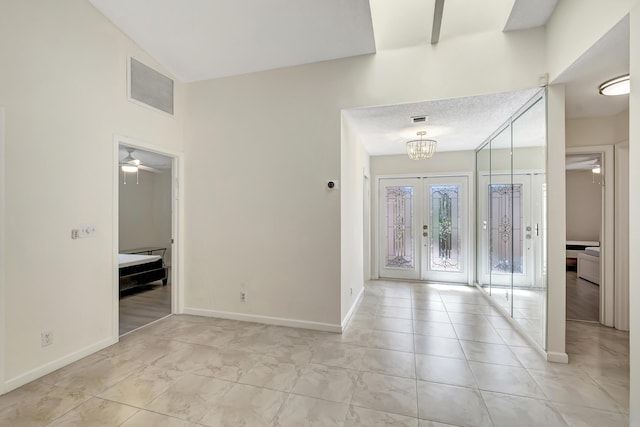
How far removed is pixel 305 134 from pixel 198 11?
157cm

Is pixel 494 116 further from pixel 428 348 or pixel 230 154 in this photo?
pixel 230 154

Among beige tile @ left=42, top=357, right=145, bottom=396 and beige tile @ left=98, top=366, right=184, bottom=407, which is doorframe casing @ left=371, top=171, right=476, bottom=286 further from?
beige tile @ left=42, top=357, right=145, bottom=396

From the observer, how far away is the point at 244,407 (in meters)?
1.98

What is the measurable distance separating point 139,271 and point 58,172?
2652mm

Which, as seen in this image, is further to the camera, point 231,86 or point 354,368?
point 231,86

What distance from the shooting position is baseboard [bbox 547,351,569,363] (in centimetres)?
255

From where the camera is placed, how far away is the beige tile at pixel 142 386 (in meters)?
2.07

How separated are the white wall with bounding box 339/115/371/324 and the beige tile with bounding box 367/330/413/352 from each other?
42 cm

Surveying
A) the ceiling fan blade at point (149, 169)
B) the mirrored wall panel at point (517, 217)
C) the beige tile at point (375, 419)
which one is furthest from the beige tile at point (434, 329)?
the ceiling fan blade at point (149, 169)

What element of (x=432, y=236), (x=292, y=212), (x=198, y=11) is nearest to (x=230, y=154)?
(x=292, y=212)

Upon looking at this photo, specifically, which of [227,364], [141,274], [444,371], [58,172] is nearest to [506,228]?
[444,371]

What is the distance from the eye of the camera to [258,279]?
3512 mm

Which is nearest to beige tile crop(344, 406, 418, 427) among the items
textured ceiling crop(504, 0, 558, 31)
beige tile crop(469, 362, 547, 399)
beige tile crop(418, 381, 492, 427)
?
beige tile crop(418, 381, 492, 427)

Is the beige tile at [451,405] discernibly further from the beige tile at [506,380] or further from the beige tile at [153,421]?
the beige tile at [153,421]
